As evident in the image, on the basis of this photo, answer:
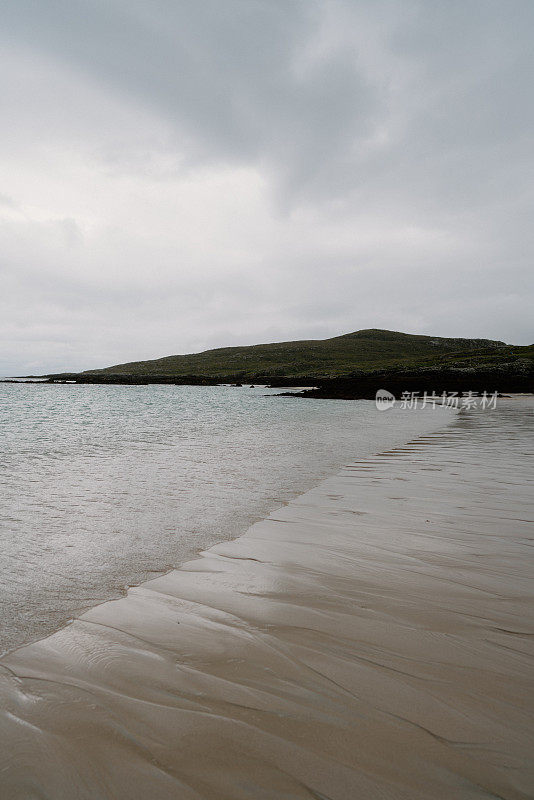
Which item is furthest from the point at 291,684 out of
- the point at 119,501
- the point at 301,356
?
the point at 301,356

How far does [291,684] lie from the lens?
2.65m

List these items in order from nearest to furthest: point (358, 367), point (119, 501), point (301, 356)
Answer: point (119, 501), point (358, 367), point (301, 356)

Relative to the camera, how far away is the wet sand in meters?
2.02

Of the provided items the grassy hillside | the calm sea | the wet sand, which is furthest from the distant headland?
the wet sand

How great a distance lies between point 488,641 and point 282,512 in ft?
13.0

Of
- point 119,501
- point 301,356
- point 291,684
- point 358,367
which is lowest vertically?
point 119,501

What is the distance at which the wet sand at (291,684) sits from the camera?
Result: 202 centimetres

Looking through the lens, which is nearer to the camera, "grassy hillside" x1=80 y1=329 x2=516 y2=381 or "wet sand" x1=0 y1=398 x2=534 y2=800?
"wet sand" x1=0 y1=398 x2=534 y2=800

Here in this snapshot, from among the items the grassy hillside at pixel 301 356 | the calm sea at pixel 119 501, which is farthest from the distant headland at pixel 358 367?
the calm sea at pixel 119 501

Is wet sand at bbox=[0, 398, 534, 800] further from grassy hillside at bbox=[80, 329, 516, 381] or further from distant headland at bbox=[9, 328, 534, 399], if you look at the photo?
grassy hillside at bbox=[80, 329, 516, 381]

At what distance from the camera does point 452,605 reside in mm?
3674

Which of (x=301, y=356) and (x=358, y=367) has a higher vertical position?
(x=301, y=356)

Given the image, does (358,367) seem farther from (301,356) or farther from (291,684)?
(291,684)

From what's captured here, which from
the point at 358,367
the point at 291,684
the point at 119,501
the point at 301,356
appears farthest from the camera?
the point at 301,356
